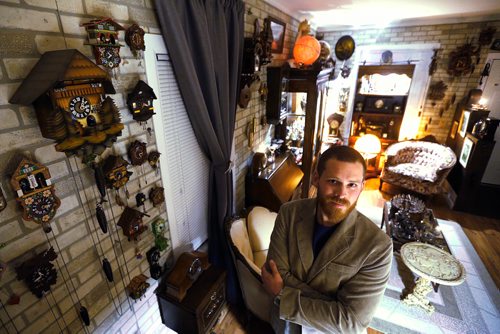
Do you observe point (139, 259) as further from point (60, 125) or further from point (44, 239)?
point (60, 125)

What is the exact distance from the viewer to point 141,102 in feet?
4.57

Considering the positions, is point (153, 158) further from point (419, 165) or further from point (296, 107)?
point (419, 165)

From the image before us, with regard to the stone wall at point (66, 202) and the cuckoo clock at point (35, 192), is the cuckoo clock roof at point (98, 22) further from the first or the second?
the cuckoo clock at point (35, 192)

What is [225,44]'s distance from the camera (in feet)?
6.49

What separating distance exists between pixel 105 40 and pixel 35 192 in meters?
0.72

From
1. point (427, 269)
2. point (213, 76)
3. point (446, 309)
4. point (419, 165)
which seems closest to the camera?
point (213, 76)

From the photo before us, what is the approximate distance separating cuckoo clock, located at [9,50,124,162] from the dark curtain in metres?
0.61

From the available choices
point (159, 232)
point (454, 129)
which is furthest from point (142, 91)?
point (454, 129)

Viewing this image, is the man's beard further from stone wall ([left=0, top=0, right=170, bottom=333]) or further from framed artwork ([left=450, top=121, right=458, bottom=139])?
framed artwork ([left=450, top=121, right=458, bottom=139])

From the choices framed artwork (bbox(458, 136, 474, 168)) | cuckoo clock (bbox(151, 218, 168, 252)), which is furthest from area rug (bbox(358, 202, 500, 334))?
cuckoo clock (bbox(151, 218, 168, 252))

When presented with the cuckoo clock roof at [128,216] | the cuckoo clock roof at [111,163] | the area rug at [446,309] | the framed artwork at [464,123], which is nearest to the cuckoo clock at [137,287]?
the cuckoo clock roof at [128,216]

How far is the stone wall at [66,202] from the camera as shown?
926mm

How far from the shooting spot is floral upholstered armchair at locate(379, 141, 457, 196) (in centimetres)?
412

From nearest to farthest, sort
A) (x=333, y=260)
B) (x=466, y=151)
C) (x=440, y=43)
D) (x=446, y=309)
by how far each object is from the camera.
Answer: (x=333, y=260), (x=446, y=309), (x=466, y=151), (x=440, y=43)
